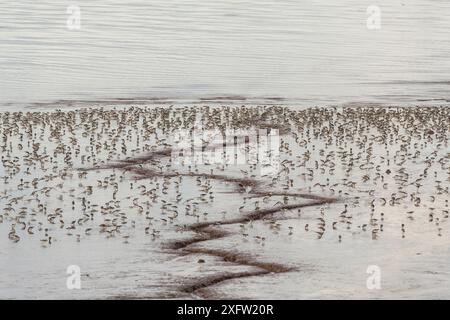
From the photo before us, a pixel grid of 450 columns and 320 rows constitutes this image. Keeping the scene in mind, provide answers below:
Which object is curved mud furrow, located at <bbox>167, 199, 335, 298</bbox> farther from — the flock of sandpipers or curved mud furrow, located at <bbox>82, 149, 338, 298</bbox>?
the flock of sandpipers

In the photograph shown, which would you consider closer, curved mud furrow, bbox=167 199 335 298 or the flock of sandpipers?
curved mud furrow, bbox=167 199 335 298

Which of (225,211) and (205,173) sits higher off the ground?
(205,173)

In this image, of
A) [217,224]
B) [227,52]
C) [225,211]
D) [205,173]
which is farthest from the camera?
[227,52]

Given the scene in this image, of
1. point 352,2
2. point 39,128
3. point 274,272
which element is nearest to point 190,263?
point 274,272

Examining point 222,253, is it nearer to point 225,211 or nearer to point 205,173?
point 225,211

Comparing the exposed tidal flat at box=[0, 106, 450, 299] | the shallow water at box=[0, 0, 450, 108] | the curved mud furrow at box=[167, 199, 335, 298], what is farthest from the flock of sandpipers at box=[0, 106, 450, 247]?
the shallow water at box=[0, 0, 450, 108]

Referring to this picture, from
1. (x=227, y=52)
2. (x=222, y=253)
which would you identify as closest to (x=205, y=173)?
(x=222, y=253)
